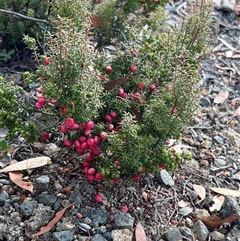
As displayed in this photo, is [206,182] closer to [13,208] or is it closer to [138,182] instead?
[138,182]

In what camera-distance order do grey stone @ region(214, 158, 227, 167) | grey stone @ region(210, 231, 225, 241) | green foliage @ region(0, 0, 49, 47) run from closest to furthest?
1. grey stone @ region(210, 231, 225, 241)
2. grey stone @ region(214, 158, 227, 167)
3. green foliage @ region(0, 0, 49, 47)

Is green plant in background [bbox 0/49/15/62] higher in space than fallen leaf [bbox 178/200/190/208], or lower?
higher

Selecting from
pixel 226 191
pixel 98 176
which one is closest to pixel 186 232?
pixel 226 191

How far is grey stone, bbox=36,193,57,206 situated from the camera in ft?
7.05

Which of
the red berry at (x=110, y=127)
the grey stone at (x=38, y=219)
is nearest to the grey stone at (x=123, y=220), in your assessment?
the grey stone at (x=38, y=219)

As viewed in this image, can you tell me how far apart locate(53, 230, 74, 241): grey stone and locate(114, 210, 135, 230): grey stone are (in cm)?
20

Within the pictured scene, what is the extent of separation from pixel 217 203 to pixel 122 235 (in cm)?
56

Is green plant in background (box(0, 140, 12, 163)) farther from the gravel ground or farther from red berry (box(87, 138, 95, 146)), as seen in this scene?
red berry (box(87, 138, 95, 146))

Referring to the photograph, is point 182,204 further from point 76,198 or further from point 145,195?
point 76,198

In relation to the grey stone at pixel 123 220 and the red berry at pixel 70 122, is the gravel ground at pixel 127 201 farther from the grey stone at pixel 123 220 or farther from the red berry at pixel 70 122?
the red berry at pixel 70 122

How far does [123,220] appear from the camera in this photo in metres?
2.14

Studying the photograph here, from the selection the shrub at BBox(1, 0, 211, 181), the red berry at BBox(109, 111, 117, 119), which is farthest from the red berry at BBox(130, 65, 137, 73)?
the red berry at BBox(109, 111, 117, 119)

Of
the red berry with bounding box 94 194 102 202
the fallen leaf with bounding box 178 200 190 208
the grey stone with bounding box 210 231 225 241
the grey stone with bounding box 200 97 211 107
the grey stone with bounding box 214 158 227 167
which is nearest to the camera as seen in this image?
Answer: the red berry with bounding box 94 194 102 202

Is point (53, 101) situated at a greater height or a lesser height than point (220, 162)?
greater
